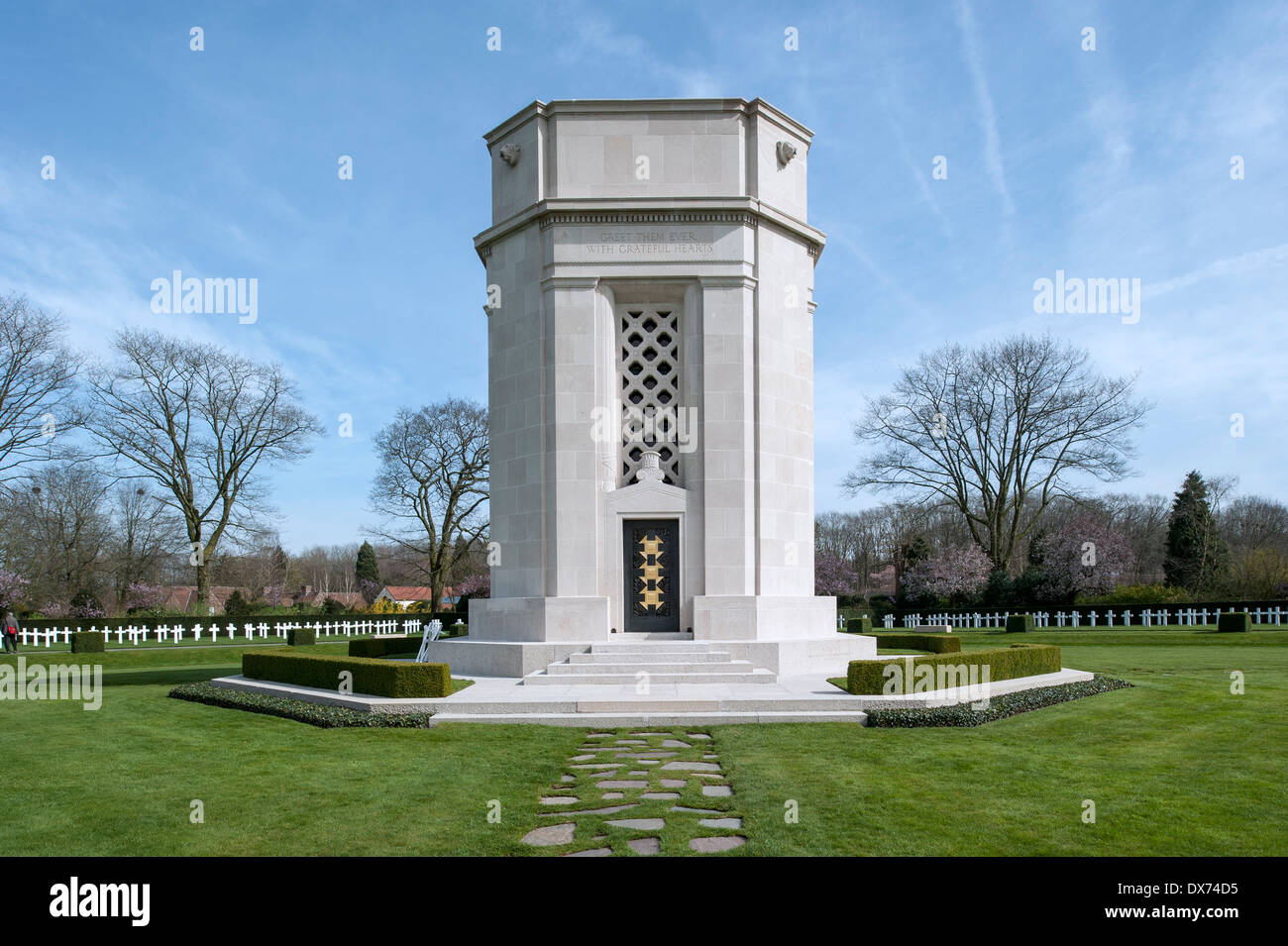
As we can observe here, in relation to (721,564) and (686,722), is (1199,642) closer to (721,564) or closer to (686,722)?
(721,564)

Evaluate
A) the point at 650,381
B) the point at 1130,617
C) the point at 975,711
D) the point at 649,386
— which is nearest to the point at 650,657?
the point at 975,711

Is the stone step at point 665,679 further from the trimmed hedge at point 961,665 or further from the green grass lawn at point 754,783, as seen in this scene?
the green grass lawn at point 754,783

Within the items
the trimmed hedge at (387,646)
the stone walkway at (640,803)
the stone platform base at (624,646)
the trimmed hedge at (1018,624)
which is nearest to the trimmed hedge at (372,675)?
the stone platform base at (624,646)

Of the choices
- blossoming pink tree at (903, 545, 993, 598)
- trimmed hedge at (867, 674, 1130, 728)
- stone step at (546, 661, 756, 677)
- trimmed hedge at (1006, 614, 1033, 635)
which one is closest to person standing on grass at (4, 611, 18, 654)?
stone step at (546, 661, 756, 677)

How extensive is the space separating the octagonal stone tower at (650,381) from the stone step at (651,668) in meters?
2.02

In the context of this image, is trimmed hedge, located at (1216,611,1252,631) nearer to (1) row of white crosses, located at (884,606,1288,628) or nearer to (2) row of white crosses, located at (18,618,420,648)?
(1) row of white crosses, located at (884,606,1288,628)

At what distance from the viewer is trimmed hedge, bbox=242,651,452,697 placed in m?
14.0

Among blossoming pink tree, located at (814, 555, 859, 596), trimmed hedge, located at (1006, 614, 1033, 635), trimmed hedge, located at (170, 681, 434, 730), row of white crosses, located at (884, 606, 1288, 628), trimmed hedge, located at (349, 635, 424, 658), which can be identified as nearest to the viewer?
trimmed hedge, located at (170, 681, 434, 730)

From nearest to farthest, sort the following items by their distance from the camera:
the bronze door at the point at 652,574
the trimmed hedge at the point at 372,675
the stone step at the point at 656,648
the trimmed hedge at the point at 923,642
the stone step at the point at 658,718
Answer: the stone step at the point at 658,718
the trimmed hedge at the point at 372,675
the stone step at the point at 656,648
the bronze door at the point at 652,574
the trimmed hedge at the point at 923,642

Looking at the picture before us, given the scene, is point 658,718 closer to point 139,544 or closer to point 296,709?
point 296,709

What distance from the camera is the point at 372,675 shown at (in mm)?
14469

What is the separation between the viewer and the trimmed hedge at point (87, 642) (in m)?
29.3

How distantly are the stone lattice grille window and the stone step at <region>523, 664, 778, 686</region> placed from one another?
552cm

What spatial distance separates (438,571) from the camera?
152 ft
